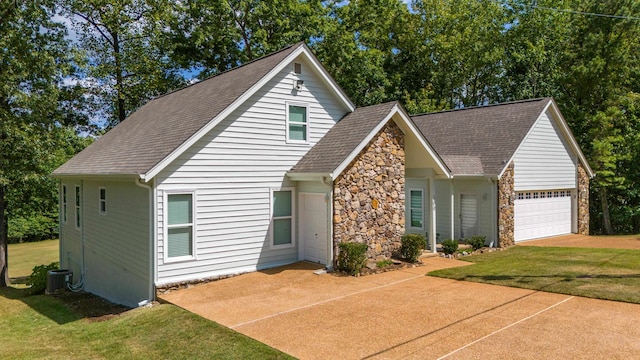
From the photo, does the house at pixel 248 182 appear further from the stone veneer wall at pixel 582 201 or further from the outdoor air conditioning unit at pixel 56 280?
the stone veneer wall at pixel 582 201

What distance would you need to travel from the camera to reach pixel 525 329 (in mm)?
7715

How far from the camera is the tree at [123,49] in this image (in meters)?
27.4

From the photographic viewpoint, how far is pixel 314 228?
13633 millimetres

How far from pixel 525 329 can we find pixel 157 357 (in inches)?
249

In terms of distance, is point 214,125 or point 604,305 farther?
point 214,125

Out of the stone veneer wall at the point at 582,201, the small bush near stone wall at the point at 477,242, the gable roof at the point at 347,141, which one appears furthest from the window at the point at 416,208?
the stone veneer wall at the point at 582,201

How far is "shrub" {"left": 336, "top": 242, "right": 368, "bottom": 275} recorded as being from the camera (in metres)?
12.4

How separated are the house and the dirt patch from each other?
0.33m

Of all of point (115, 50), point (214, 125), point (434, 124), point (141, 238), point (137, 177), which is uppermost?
point (115, 50)

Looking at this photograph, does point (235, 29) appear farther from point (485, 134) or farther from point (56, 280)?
point (56, 280)

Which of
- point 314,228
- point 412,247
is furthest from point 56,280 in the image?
point 412,247

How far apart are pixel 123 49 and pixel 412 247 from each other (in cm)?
2374

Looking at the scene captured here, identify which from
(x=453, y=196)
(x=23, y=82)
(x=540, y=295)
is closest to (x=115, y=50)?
(x=23, y=82)

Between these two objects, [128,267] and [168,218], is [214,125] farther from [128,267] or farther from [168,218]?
[128,267]
